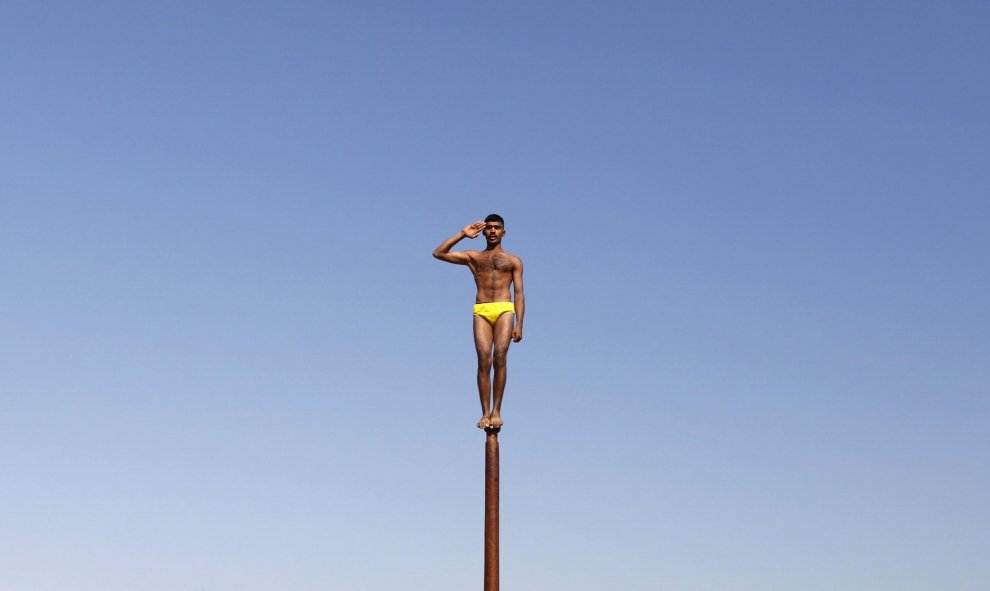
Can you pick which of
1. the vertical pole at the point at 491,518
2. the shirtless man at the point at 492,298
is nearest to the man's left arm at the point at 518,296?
the shirtless man at the point at 492,298

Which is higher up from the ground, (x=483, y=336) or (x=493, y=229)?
(x=493, y=229)

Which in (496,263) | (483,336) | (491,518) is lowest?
(491,518)

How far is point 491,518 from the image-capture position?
22938mm

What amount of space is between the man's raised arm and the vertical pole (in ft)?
11.1

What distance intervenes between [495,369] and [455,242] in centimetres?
230

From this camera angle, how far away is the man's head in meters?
24.9

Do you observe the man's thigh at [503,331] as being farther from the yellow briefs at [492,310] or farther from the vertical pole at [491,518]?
the vertical pole at [491,518]

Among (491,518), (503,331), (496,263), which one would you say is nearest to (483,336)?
(503,331)

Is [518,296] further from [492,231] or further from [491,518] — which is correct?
[491,518]

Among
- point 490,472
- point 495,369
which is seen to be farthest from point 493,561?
point 495,369

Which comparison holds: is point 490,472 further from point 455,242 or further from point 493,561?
point 455,242

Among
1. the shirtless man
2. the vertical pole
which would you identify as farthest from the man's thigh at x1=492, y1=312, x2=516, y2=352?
the vertical pole

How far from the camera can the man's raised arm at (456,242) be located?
24875 millimetres

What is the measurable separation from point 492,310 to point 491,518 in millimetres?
3641
